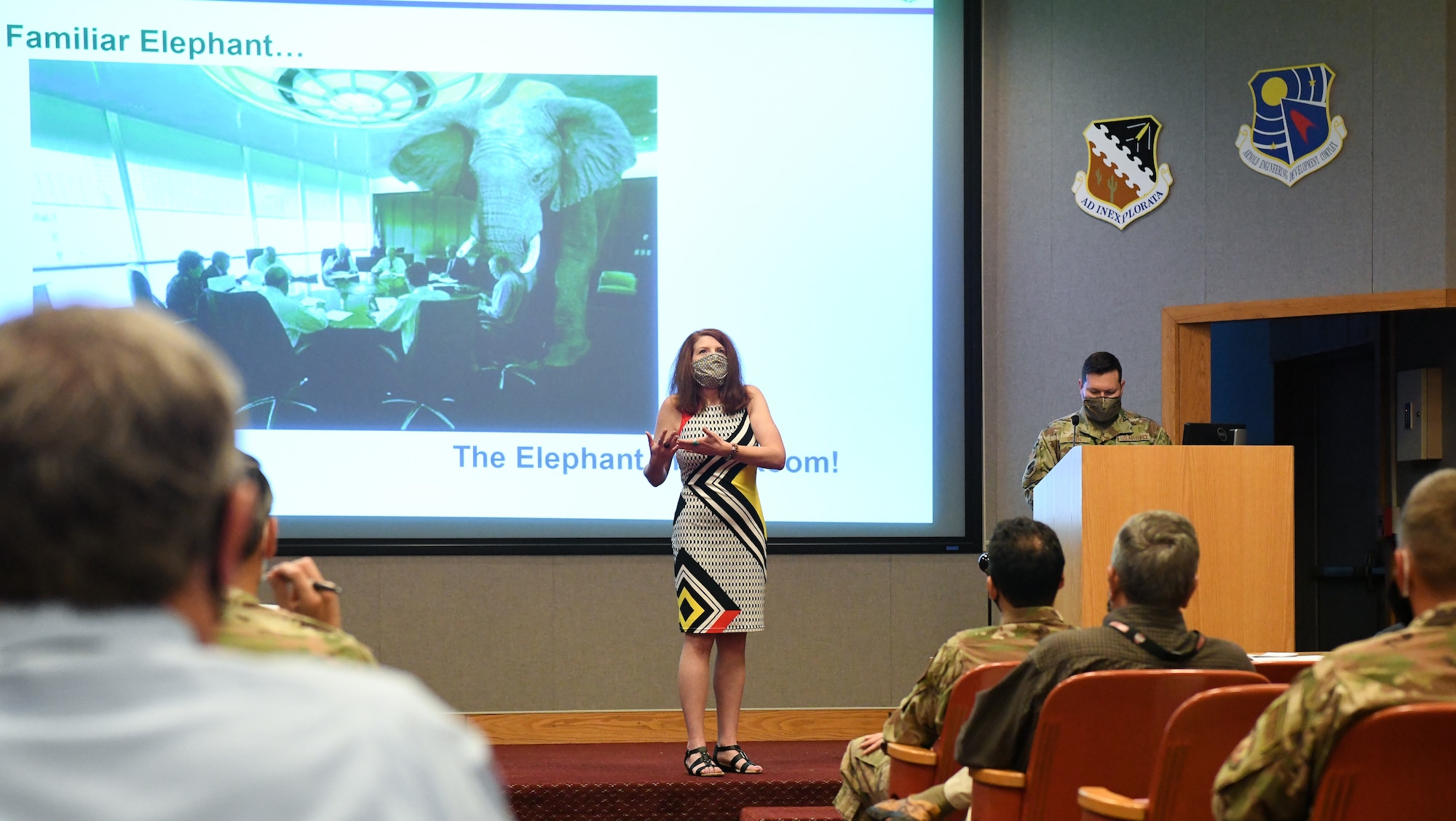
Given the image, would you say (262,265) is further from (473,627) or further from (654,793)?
(654,793)

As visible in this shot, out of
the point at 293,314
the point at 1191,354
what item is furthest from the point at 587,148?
the point at 1191,354

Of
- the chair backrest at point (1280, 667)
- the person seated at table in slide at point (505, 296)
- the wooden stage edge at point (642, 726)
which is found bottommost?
the wooden stage edge at point (642, 726)

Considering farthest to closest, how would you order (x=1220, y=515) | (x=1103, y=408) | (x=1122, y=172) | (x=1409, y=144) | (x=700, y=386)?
1. (x=1122, y=172)
2. (x=1409, y=144)
3. (x=1103, y=408)
4. (x=700, y=386)
5. (x=1220, y=515)

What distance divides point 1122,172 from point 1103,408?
147 centimetres

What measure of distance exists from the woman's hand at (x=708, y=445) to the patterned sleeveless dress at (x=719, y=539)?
0.42 ft

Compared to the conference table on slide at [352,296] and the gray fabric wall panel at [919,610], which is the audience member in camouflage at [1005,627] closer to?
the gray fabric wall panel at [919,610]

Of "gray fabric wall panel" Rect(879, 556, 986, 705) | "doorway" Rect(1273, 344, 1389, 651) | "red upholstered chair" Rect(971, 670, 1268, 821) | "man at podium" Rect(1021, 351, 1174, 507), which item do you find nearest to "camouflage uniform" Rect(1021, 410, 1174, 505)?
"man at podium" Rect(1021, 351, 1174, 507)

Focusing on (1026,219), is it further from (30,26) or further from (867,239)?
(30,26)

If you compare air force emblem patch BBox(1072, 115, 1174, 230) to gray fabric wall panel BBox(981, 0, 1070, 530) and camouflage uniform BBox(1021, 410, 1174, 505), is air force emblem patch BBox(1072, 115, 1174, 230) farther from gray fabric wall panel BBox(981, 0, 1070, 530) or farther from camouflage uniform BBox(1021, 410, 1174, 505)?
camouflage uniform BBox(1021, 410, 1174, 505)

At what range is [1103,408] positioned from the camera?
482 centimetres

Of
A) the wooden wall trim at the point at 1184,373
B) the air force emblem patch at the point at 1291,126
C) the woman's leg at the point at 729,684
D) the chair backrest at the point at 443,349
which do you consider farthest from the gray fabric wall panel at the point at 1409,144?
the chair backrest at the point at 443,349

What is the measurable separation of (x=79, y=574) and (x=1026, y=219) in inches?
221

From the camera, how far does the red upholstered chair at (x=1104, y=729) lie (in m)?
2.16

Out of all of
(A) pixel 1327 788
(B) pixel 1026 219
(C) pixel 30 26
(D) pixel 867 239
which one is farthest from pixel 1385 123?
(C) pixel 30 26
